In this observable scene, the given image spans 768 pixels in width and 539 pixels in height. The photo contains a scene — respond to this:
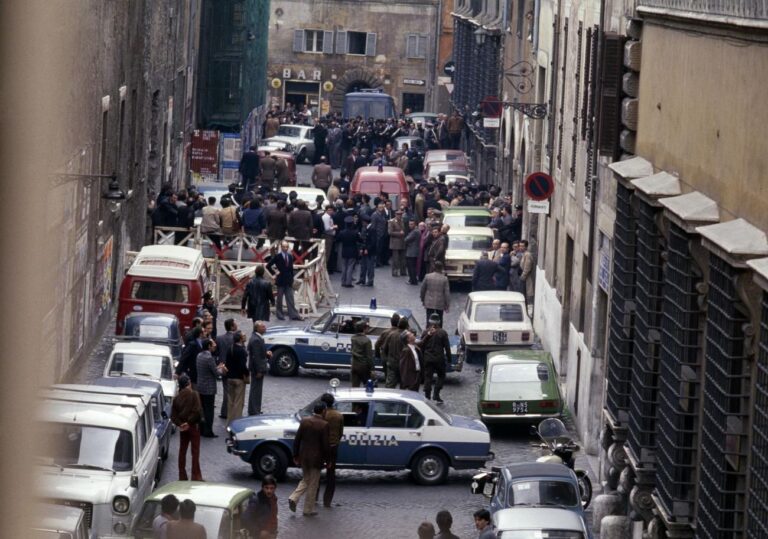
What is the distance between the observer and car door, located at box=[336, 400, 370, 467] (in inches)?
719

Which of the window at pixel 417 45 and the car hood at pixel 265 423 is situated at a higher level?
the window at pixel 417 45

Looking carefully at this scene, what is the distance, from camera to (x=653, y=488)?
13000 millimetres

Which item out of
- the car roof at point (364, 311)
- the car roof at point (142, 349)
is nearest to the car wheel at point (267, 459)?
the car roof at point (142, 349)

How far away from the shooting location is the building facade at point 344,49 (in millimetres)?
85062

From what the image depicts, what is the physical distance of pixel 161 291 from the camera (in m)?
25.5

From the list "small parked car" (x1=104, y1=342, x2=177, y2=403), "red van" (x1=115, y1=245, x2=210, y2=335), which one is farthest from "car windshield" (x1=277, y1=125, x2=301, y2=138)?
"small parked car" (x1=104, y1=342, x2=177, y2=403)

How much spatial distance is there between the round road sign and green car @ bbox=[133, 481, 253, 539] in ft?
48.5

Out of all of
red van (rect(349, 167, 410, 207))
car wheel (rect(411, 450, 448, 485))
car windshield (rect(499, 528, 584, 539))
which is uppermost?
red van (rect(349, 167, 410, 207))

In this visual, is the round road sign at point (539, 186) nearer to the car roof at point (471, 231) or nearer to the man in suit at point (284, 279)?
the man in suit at point (284, 279)

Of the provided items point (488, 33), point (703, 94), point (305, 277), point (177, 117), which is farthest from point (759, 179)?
point (488, 33)

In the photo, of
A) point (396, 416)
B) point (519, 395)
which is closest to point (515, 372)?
point (519, 395)

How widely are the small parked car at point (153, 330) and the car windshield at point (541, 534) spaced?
32.9 feet

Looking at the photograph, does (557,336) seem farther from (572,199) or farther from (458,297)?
(458,297)

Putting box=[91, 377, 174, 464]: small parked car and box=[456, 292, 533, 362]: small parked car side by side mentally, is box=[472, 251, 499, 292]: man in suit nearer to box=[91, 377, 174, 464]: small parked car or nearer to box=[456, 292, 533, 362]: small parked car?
box=[456, 292, 533, 362]: small parked car
